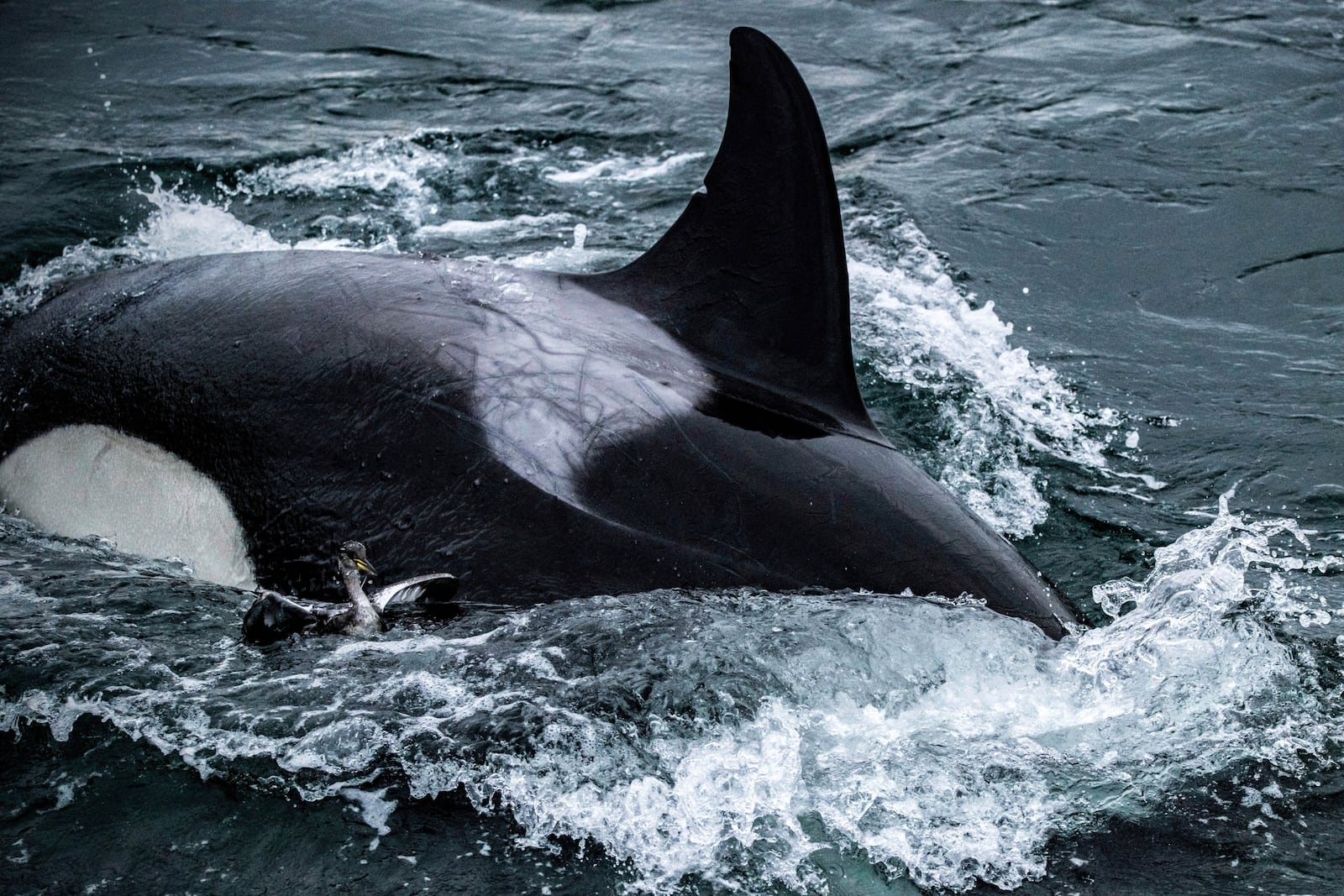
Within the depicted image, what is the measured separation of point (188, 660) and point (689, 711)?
1.46 meters

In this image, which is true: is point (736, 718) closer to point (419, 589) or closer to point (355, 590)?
point (419, 589)

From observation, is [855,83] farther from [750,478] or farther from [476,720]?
[476,720]

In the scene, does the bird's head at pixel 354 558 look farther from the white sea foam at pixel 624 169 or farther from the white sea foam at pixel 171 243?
the white sea foam at pixel 624 169

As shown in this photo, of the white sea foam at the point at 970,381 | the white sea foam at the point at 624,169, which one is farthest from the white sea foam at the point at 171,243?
the white sea foam at the point at 970,381

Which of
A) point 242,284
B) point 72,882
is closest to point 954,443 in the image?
point 242,284

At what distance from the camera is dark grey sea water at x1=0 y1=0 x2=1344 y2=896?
3.46 m

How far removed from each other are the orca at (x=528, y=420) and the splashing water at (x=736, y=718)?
0.48 feet

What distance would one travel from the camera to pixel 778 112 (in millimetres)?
4336

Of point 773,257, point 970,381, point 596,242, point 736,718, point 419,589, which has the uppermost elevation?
point 773,257

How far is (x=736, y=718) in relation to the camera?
3693 millimetres

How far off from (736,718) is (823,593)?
43cm

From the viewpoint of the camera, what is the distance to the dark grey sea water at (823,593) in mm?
3465

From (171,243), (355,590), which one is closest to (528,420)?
(355,590)

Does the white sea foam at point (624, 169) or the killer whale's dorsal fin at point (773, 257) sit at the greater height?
the killer whale's dorsal fin at point (773, 257)
